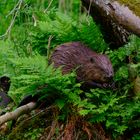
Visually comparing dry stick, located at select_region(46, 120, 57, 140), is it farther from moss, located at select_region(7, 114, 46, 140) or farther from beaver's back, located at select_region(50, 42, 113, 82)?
beaver's back, located at select_region(50, 42, 113, 82)

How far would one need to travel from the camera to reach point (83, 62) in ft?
18.0

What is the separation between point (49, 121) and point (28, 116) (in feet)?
0.84

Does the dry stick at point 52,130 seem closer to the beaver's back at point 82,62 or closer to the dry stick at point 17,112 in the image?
the dry stick at point 17,112

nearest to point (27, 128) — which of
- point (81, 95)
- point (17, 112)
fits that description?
point (17, 112)

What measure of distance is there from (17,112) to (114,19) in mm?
1434

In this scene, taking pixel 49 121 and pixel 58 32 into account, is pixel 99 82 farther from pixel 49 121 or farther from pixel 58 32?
pixel 58 32

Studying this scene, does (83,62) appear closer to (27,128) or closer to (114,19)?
(114,19)

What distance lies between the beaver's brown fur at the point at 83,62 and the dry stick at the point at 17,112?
0.54 m

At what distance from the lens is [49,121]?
17.7ft

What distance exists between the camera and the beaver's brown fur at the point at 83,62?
534 cm

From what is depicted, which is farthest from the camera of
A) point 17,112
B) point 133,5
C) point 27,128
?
point 27,128

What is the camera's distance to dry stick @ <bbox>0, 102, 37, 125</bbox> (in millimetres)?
5179

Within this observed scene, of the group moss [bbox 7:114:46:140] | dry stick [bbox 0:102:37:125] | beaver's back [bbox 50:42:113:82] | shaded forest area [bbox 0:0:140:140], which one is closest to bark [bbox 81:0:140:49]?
shaded forest area [bbox 0:0:140:140]

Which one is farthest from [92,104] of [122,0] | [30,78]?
[122,0]
